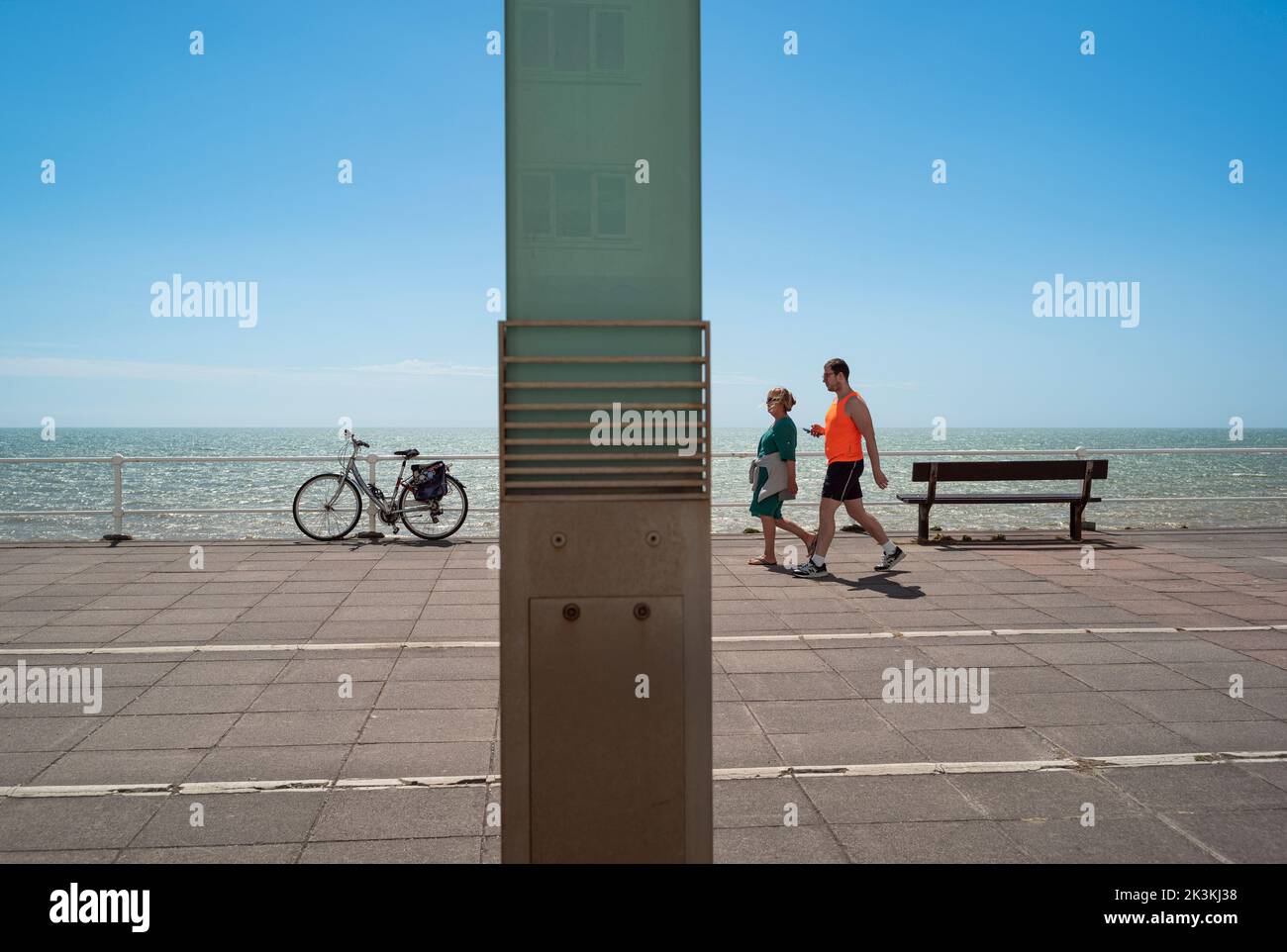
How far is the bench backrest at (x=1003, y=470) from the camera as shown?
1117 cm

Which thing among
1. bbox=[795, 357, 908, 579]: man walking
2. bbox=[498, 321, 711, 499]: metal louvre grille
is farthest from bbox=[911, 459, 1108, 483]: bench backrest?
bbox=[498, 321, 711, 499]: metal louvre grille

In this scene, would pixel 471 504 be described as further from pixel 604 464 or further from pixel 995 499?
pixel 604 464

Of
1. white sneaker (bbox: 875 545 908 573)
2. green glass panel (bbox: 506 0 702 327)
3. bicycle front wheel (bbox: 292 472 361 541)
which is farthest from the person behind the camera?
bicycle front wheel (bbox: 292 472 361 541)

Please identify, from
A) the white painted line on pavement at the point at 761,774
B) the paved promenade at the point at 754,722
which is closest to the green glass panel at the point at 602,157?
the paved promenade at the point at 754,722

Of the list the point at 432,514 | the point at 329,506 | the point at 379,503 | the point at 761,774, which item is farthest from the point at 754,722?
the point at 329,506

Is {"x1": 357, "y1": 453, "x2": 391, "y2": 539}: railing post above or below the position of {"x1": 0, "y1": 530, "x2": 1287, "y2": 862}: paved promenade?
above

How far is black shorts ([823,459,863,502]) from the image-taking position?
8812 mm

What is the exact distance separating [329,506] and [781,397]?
18.3 feet

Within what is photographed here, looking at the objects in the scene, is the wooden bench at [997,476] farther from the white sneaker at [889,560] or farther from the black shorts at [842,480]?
the black shorts at [842,480]

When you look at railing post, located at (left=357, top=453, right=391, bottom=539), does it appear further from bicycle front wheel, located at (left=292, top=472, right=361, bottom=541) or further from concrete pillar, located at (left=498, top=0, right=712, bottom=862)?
concrete pillar, located at (left=498, top=0, right=712, bottom=862)

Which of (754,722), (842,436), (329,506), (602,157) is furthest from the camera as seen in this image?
(329,506)

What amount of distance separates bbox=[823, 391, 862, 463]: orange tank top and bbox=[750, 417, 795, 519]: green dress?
0.49m

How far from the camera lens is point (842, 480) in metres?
8.81
